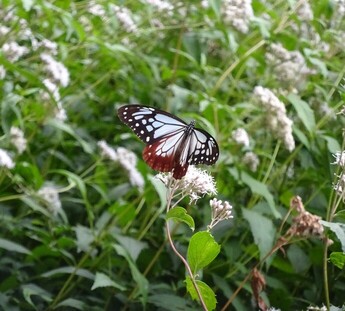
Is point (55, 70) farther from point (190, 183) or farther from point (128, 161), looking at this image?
point (190, 183)

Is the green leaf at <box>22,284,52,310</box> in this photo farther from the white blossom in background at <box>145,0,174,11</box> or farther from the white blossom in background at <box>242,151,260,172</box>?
the white blossom in background at <box>145,0,174,11</box>

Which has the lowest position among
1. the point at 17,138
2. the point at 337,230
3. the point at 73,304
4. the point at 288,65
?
the point at 73,304

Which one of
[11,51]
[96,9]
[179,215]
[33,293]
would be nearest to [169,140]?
[179,215]

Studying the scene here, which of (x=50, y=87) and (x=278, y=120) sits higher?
(x=50, y=87)

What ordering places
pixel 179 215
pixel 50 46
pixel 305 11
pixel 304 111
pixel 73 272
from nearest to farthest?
pixel 179 215, pixel 73 272, pixel 304 111, pixel 50 46, pixel 305 11

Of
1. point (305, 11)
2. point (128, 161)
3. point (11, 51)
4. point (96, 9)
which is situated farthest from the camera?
point (96, 9)

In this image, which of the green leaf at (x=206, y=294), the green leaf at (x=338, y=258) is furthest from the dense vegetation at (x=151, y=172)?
the green leaf at (x=206, y=294)
